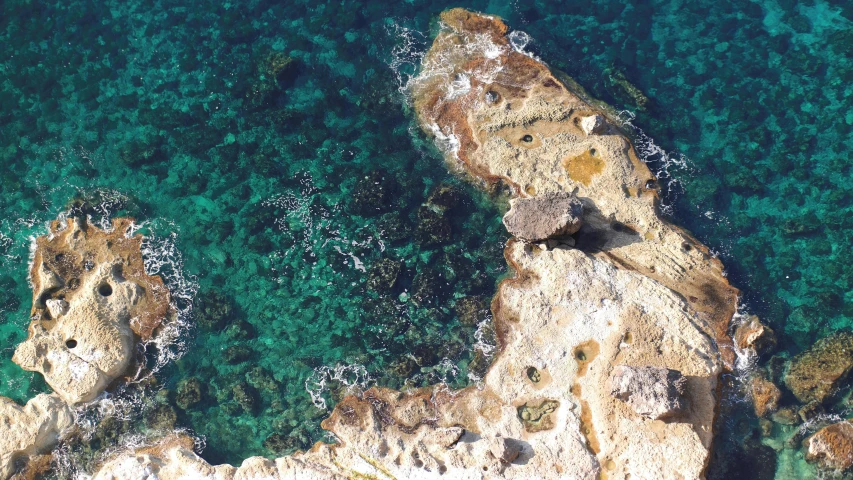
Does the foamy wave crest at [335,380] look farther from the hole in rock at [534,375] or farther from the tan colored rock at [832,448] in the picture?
the tan colored rock at [832,448]

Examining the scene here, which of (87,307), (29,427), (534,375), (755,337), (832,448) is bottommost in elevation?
(832,448)

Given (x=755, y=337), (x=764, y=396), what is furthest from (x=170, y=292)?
(x=764, y=396)

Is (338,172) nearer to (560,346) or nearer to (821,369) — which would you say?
(560,346)

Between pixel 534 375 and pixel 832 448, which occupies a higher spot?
pixel 534 375

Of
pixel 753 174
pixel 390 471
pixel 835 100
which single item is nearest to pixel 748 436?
pixel 753 174

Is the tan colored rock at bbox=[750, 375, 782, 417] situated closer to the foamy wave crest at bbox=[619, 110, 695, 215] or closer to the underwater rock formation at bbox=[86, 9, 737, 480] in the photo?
the underwater rock formation at bbox=[86, 9, 737, 480]

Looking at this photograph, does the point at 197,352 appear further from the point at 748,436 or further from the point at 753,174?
the point at 753,174
